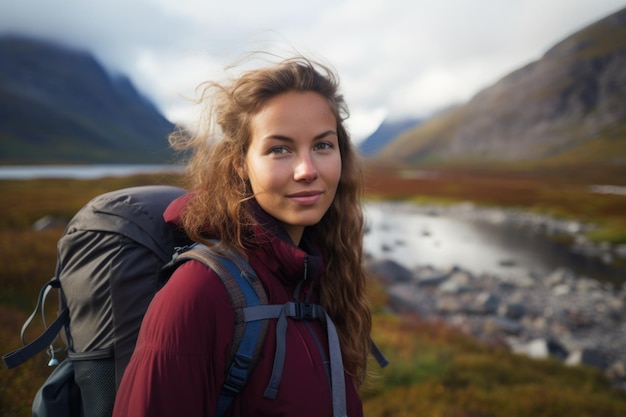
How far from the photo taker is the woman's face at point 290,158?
1891mm

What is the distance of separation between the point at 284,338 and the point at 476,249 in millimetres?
24559

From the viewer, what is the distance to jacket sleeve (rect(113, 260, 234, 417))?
1.36m

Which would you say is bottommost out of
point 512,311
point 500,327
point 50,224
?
point 512,311

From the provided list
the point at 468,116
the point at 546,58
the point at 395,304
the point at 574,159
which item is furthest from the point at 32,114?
the point at 546,58

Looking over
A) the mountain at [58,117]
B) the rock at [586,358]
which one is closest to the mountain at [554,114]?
the rock at [586,358]

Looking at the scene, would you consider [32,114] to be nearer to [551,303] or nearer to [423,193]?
[423,193]

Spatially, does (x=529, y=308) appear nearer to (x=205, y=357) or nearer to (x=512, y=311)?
(x=512, y=311)

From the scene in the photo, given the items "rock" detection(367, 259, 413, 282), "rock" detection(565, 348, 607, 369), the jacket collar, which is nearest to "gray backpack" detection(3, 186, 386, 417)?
the jacket collar

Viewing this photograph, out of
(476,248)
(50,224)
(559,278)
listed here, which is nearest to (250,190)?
(559,278)

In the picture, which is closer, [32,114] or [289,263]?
[289,263]

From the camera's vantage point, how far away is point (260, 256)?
183 cm

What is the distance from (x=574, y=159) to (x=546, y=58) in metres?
94.9

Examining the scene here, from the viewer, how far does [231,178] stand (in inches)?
80.3

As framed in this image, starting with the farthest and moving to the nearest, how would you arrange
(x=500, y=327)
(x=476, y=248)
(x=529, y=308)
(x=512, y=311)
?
(x=476, y=248)
(x=529, y=308)
(x=512, y=311)
(x=500, y=327)
